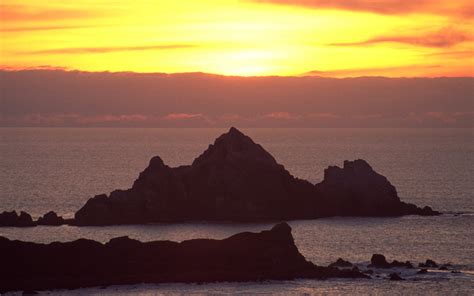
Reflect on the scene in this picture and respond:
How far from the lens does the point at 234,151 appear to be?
15438cm

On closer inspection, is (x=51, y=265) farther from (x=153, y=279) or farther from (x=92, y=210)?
(x=92, y=210)

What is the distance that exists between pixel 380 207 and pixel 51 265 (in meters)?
63.0

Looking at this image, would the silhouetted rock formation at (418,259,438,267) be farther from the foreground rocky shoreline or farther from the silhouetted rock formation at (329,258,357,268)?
the silhouetted rock formation at (329,258,357,268)

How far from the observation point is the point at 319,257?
119 meters

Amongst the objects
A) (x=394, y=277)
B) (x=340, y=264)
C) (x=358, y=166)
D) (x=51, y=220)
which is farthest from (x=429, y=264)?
(x=51, y=220)

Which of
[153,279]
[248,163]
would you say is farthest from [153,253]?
[248,163]

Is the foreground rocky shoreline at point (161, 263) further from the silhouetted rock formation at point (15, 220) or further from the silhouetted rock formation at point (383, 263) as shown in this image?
the silhouetted rock formation at point (15, 220)

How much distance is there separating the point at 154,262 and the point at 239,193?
4848 cm

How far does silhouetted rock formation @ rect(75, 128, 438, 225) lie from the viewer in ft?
482

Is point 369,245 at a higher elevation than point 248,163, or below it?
below

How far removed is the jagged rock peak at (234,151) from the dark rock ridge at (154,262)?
47.5 meters

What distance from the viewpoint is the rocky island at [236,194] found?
479ft

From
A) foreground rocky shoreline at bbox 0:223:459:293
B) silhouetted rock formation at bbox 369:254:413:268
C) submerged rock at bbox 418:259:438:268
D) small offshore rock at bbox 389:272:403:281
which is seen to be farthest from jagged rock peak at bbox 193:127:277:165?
small offshore rock at bbox 389:272:403:281

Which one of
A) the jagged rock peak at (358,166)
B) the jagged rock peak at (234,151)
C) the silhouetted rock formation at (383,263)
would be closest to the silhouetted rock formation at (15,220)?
the jagged rock peak at (234,151)
